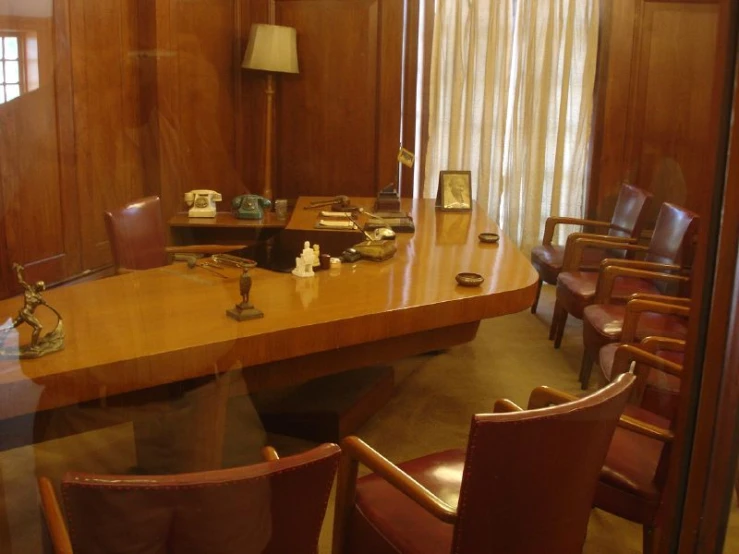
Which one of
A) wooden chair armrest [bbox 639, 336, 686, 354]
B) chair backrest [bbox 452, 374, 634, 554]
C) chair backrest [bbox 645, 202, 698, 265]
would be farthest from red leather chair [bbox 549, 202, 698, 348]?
chair backrest [bbox 452, 374, 634, 554]

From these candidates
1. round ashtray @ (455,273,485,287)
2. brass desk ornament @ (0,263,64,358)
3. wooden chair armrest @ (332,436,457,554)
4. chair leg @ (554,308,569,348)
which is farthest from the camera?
chair leg @ (554,308,569,348)

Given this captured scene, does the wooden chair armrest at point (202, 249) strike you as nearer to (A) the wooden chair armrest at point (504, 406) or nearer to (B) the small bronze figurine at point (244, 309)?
(B) the small bronze figurine at point (244, 309)

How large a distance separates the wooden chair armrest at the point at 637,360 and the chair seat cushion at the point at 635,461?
10cm

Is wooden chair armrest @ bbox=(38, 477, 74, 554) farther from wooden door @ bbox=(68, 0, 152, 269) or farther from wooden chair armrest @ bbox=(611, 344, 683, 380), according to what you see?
wooden chair armrest @ bbox=(611, 344, 683, 380)

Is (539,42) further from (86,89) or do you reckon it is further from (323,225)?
(86,89)

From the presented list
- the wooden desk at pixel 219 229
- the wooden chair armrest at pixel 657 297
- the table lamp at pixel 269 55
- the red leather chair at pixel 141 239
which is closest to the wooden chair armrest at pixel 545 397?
the wooden chair armrest at pixel 657 297

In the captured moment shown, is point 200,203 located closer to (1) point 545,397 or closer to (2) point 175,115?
(2) point 175,115

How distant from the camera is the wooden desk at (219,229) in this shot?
2.54 m

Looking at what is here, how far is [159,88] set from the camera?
2.34 metres

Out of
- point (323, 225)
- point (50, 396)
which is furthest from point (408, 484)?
point (323, 225)

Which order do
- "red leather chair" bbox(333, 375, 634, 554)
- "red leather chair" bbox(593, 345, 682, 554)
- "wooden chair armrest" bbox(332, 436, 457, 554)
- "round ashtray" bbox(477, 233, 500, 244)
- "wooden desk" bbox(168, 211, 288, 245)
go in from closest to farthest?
"red leather chair" bbox(333, 375, 634, 554)
"wooden chair armrest" bbox(332, 436, 457, 554)
"red leather chair" bbox(593, 345, 682, 554)
"round ashtray" bbox(477, 233, 500, 244)
"wooden desk" bbox(168, 211, 288, 245)

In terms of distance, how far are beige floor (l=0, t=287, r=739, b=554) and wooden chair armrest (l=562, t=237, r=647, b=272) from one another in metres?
0.24

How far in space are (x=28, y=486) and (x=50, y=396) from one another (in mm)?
150

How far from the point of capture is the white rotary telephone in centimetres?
279
